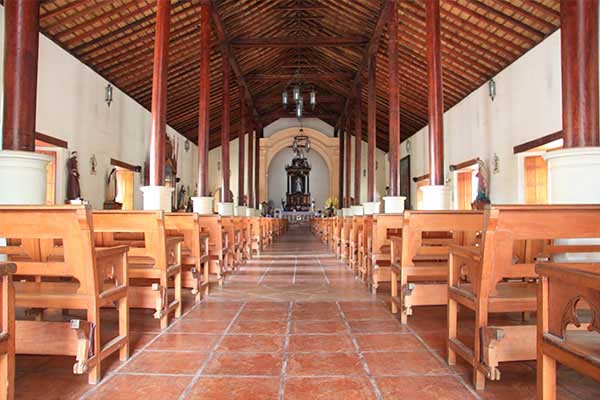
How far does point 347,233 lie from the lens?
6.75 m

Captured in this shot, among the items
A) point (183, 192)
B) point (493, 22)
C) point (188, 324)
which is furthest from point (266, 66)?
point (188, 324)

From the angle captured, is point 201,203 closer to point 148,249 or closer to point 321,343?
point 148,249

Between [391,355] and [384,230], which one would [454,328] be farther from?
[384,230]

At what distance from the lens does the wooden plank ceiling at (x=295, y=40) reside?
6574 millimetres

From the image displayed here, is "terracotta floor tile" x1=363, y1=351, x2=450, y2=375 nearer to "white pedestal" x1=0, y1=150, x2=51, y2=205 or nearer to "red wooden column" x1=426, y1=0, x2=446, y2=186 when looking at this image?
"white pedestal" x1=0, y1=150, x2=51, y2=205

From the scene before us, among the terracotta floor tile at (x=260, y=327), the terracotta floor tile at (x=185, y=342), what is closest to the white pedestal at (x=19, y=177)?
the terracotta floor tile at (x=185, y=342)

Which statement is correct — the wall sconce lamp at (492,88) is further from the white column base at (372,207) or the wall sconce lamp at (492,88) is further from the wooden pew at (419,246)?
the wooden pew at (419,246)

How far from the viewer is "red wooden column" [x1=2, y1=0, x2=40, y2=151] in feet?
9.96

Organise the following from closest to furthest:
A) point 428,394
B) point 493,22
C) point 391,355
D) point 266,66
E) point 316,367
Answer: point 428,394, point 316,367, point 391,355, point 493,22, point 266,66

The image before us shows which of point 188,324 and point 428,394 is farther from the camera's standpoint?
point 188,324

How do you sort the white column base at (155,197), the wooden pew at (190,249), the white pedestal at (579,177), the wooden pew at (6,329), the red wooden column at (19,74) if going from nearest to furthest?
the wooden pew at (6,329)
the white pedestal at (579,177)
the red wooden column at (19,74)
the wooden pew at (190,249)
the white column base at (155,197)

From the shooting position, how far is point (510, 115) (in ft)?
25.2

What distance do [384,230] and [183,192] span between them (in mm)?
11006

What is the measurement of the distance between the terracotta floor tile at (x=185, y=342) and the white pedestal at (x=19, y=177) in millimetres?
1213
